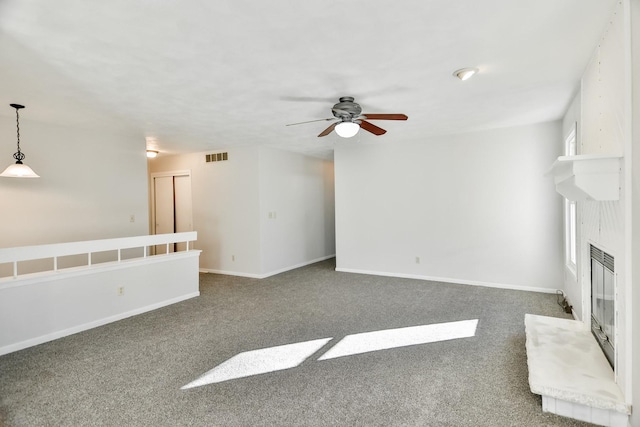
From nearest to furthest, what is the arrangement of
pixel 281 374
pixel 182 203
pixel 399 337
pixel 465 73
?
1. pixel 281 374
2. pixel 465 73
3. pixel 399 337
4. pixel 182 203

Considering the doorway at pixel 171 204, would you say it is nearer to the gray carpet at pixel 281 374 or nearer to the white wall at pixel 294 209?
the white wall at pixel 294 209

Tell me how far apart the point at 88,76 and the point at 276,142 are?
10.7 feet

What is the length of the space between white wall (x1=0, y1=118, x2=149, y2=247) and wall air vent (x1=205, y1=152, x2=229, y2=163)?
1.36 metres

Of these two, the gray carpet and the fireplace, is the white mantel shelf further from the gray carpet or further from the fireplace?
the gray carpet

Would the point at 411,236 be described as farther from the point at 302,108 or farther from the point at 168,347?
the point at 168,347

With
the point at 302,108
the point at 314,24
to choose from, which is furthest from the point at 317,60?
the point at 302,108

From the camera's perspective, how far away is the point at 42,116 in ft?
13.4

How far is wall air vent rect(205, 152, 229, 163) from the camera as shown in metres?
6.52

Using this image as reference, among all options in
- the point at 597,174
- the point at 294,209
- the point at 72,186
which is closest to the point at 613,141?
the point at 597,174

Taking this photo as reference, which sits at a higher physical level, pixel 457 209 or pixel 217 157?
pixel 217 157

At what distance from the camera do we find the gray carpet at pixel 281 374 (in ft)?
7.04

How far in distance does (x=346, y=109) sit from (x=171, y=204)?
5.30 metres

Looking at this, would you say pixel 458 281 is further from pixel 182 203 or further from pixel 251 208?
pixel 182 203

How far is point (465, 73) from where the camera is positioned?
288 centimetres
